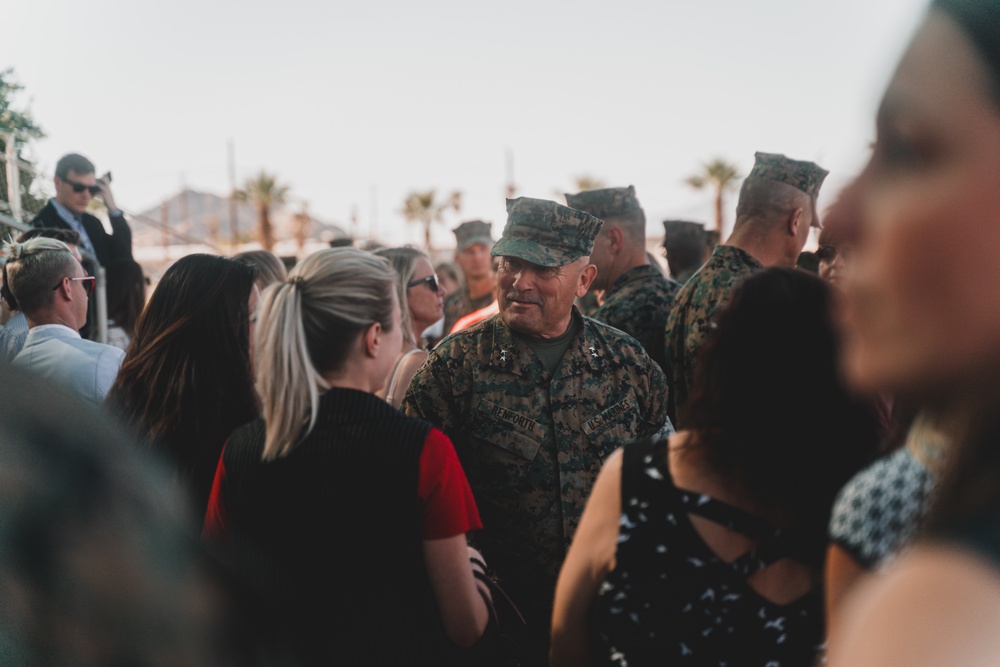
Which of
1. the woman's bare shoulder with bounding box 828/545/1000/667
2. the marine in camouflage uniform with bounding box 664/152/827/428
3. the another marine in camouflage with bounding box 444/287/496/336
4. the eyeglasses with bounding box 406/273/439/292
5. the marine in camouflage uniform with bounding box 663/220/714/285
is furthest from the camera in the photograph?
the another marine in camouflage with bounding box 444/287/496/336

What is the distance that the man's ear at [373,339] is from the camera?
2.55 m

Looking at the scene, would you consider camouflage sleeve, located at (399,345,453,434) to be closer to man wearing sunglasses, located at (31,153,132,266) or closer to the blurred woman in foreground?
the blurred woman in foreground

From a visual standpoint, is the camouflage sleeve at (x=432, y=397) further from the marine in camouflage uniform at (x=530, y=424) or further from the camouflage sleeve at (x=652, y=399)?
the camouflage sleeve at (x=652, y=399)

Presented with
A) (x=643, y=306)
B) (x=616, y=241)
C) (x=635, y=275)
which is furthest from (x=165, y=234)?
(x=643, y=306)

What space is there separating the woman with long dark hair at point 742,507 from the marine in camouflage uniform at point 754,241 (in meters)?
2.12

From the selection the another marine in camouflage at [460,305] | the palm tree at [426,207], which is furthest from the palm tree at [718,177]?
the another marine in camouflage at [460,305]

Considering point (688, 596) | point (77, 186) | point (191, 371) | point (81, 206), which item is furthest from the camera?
Result: point (81, 206)

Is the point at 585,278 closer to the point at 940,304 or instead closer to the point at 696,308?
the point at 696,308

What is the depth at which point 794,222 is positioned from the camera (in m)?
4.23

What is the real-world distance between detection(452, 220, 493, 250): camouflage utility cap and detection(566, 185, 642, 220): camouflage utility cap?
2408 millimetres

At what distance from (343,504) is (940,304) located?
6.32 feet

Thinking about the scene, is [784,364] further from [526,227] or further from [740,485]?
[526,227]

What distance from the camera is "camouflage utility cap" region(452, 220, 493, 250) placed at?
784cm

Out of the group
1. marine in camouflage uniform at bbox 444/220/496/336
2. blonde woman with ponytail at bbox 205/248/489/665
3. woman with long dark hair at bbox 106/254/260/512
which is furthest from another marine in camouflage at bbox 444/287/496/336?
blonde woman with ponytail at bbox 205/248/489/665
